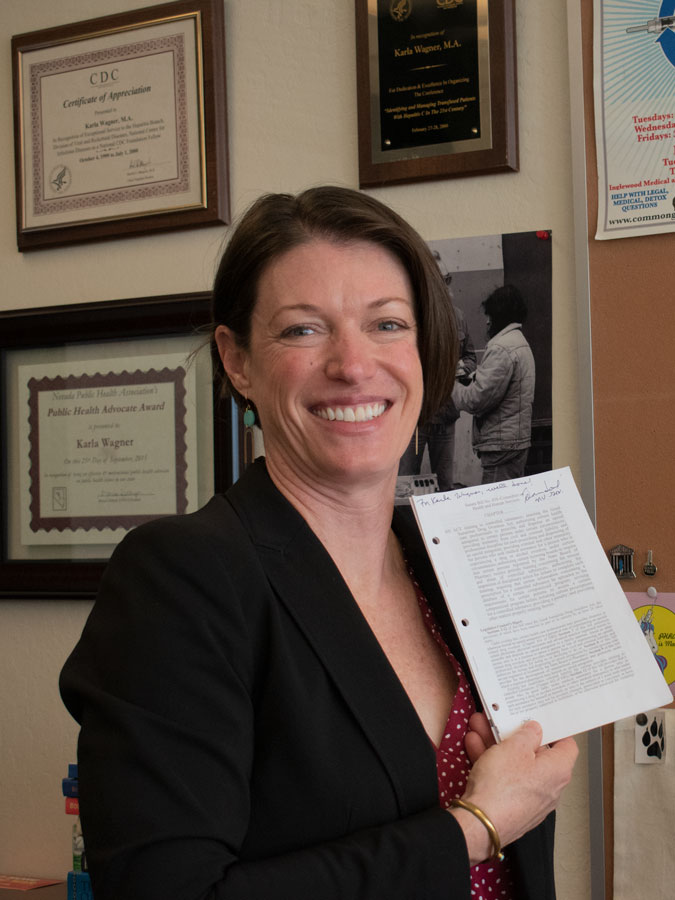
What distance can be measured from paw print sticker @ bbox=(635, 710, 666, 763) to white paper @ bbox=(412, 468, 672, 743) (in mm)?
582

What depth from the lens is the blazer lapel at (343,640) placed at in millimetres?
905

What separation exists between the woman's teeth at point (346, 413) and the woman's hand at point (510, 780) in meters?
0.34

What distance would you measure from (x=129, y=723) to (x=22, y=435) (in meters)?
1.38

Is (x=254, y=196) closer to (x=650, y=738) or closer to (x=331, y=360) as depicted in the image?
(x=331, y=360)

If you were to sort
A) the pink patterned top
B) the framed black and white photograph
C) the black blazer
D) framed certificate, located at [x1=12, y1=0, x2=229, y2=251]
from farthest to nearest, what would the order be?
1. framed certificate, located at [x1=12, y1=0, x2=229, y2=251]
2. the framed black and white photograph
3. the pink patterned top
4. the black blazer

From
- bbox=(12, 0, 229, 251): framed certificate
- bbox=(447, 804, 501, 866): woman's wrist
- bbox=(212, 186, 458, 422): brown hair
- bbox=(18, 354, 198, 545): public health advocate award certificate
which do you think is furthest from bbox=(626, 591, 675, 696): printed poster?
bbox=(12, 0, 229, 251): framed certificate

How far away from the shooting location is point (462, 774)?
100cm

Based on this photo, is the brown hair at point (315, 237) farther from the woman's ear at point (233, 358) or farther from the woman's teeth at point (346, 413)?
the woman's teeth at point (346, 413)

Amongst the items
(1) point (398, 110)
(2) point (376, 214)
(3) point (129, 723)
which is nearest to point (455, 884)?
(3) point (129, 723)

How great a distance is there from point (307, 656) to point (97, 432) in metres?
1.19

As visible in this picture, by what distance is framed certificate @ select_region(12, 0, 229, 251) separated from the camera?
74.0 inches

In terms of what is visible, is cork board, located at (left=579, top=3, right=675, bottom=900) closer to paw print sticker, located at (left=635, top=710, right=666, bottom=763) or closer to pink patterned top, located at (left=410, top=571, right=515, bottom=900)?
paw print sticker, located at (left=635, top=710, right=666, bottom=763)

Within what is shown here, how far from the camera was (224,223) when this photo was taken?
188cm

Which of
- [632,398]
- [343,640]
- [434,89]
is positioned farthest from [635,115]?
[343,640]
